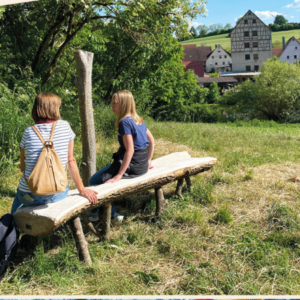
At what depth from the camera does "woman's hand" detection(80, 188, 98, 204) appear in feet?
10.8

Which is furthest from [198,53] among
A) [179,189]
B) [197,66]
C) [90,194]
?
[90,194]

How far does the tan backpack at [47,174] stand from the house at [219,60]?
5933 cm

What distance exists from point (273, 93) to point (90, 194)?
24.7m

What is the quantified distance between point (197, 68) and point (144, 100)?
51.2m

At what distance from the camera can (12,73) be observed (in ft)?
24.1

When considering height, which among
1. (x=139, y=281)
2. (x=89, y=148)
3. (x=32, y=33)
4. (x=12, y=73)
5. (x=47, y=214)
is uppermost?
(x=32, y=33)

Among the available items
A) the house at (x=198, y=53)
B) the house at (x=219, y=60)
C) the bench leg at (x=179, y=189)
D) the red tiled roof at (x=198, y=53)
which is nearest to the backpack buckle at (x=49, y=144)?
the bench leg at (x=179, y=189)

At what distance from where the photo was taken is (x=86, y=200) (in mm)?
3244

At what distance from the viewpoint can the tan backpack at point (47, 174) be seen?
116 inches

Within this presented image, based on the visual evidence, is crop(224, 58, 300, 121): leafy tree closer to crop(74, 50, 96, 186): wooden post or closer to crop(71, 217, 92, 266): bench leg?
crop(74, 50, 96, 186): wooden post

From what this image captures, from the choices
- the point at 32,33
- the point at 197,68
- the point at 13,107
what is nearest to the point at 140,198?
the point at 13,107

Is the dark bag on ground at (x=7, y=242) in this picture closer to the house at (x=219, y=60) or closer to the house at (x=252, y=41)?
the house at (x=252, y=41)

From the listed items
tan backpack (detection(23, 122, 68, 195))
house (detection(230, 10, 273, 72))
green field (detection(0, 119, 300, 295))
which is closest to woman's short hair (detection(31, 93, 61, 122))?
tan backpack (detection(23, 122, 68, 195))

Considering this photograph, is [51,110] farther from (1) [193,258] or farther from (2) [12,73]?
(2) [12,73]
